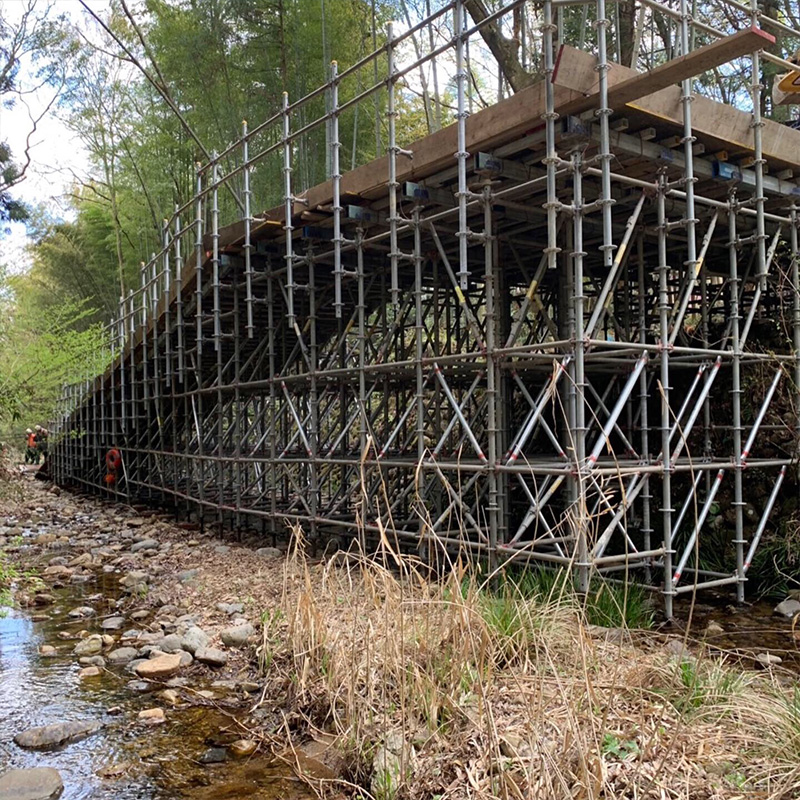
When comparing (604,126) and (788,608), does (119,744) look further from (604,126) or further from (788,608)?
(788,608)

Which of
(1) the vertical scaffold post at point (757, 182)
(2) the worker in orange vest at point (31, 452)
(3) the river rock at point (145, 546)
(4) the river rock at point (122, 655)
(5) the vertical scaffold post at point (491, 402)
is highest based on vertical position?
(1) the vertical scaffold post at point (757, 182)

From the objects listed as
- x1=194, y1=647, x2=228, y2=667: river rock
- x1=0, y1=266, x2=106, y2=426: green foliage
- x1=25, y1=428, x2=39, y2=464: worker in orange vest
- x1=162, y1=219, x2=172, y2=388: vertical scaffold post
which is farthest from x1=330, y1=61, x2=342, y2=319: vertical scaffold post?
x1=25, y1=428, x2=39, y2=464: worker in orange vest

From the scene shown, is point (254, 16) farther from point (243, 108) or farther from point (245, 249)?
point (245, 249)

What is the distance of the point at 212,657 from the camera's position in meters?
6.49

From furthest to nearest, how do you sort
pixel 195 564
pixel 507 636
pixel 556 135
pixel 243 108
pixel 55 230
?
1. pixel 55 230
2. pixel 243 108
3. pixel 195 564
4. pixel 556 135
5. pixel 507 636

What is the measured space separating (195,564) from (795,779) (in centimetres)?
797

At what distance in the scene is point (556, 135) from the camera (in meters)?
6.80

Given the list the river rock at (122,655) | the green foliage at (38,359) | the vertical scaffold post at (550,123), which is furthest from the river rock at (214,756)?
the green foliage at (38,359)

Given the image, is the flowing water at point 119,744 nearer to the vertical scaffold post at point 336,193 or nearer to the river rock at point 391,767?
the river rock at point 391,767

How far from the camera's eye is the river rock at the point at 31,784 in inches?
174

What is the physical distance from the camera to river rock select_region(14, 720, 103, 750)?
516 cm

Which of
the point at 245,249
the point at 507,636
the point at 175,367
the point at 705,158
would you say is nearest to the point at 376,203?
the point at 245,249

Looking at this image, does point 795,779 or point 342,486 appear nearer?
point 795,779

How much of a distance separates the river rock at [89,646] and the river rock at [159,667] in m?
0.85
